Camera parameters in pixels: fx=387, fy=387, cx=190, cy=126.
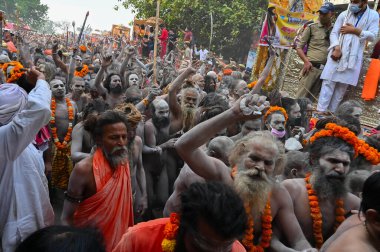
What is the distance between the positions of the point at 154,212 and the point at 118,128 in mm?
2068

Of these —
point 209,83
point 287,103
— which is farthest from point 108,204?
point 209,83

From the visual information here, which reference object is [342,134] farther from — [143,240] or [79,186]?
[79,186]

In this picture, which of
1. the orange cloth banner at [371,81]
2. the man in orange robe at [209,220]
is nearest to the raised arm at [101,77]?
the orange cloth banner at [371,81]

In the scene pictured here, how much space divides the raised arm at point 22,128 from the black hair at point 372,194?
6.61 feet

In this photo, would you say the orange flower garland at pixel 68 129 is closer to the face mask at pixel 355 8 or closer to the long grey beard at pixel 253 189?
the long grey beard at pixel 253 189

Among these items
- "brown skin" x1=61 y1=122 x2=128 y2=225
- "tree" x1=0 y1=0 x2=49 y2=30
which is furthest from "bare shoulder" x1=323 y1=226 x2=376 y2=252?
"tree" x1=0 y1=0 x2=49 y2=30

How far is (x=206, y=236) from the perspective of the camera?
1775 millimetres

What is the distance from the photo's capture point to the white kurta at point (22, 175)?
2.44 m

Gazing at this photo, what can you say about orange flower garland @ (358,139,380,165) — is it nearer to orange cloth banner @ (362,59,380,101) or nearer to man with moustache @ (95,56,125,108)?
orange cloth banner @ (362,59,380,101)

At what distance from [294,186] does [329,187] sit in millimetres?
264

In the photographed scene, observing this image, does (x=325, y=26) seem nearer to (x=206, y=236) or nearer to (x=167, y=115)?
(x=167, y=115)

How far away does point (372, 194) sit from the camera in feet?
6.71

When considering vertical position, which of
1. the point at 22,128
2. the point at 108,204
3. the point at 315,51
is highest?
the point at 315,51

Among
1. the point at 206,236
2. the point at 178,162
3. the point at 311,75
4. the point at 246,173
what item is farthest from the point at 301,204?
the point at 311,75
